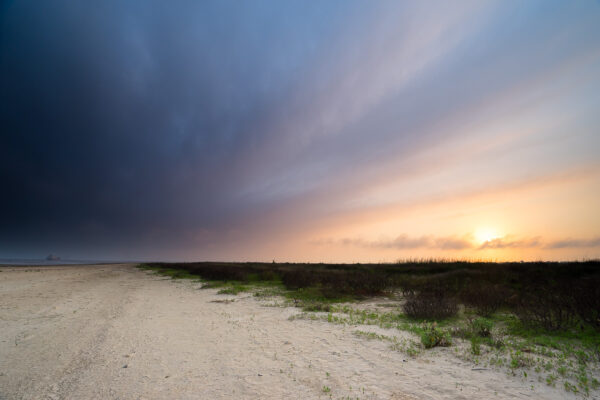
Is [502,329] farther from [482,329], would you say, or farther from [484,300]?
[484,300]

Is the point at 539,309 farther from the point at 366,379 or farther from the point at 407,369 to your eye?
the point at 366,379

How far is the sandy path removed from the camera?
15.7 ft

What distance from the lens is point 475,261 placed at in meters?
35.7

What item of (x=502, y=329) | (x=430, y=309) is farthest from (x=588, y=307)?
(x=430, y=309)

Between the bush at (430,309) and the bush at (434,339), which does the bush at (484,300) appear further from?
the bush at (434,339)

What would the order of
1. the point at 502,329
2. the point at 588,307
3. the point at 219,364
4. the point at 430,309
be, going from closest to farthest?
1. the point at 219,364
2. the point at 502,329
3. the point at 588,307
4. the point at 430,309

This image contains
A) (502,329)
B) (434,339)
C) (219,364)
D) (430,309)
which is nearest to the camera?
(219,364)

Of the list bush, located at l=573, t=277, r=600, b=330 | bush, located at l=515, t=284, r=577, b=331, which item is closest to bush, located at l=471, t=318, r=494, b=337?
bush, located at l=515, t=284, r=577, b=331

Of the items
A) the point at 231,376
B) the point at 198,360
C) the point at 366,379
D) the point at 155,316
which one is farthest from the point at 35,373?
the point at 366,379

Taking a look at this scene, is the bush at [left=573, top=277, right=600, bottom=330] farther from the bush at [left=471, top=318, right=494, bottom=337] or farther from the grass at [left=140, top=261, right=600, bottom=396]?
the bush at [left=471, top=318, right=494, bottom=337]

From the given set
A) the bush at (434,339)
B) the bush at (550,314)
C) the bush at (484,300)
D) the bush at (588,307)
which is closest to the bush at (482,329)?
the bush at (434,339)

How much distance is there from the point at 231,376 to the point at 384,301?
10638 millimetres

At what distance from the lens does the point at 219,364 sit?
20.0ft

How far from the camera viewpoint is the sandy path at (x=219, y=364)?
4.77 meters
